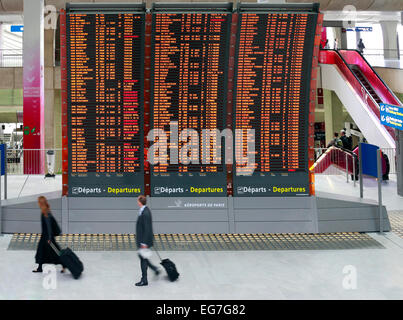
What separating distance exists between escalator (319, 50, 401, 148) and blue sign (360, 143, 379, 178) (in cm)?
953

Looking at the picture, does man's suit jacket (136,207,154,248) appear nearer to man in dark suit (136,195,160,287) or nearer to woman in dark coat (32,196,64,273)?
man in dark suit (136,195,160,287)

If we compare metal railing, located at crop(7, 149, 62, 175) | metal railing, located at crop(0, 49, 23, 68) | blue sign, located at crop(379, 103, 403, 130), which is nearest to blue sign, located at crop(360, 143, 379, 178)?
blue sign, located at crop(379, 103, 403, 130)

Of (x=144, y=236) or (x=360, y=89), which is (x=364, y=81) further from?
(x=144, y=236)

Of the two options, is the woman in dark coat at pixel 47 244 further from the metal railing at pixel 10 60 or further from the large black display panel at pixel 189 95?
the metal railing at pixel 10 60

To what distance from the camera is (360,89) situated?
76.0 feet

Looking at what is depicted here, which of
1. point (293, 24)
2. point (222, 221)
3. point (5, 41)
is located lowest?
point (222, 221)

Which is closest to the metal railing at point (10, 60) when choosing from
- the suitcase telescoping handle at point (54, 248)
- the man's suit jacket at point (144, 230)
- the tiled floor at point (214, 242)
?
the tiled floor at point (214, 242)

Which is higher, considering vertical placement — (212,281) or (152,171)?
(152,171)

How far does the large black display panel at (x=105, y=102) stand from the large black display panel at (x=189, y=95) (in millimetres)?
357

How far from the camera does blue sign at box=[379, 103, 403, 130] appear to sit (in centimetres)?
1305

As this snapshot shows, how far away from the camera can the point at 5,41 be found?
46.0 m

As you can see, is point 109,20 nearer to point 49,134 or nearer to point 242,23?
point 242,23
